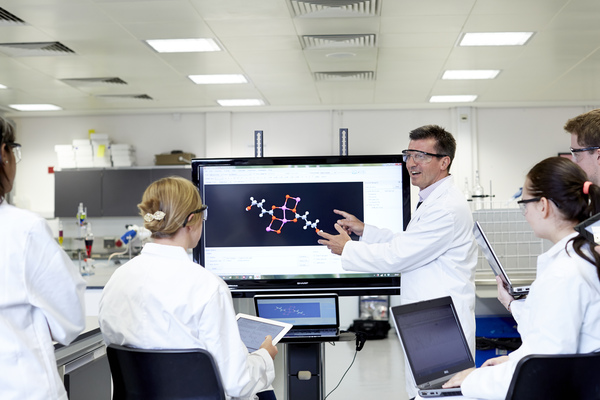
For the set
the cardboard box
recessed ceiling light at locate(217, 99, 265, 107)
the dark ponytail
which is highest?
recessed ceiling light at locate(217, 99, 265, 107)

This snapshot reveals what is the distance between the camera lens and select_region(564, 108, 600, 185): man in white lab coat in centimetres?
190

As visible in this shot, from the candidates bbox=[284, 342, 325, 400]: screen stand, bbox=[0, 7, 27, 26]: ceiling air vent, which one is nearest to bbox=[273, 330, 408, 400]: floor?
bbox=[284, 342, 325, 400]: screen stand

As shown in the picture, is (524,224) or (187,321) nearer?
(187,321)

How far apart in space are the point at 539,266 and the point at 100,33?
4012 mm

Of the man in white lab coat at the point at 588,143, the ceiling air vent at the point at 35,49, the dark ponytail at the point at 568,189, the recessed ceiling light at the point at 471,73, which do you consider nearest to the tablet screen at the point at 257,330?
the dark ponytail at the point at 568,189

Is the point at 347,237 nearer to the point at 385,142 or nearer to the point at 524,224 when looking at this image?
the point at 524,224

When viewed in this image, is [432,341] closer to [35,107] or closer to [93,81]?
[93,81]

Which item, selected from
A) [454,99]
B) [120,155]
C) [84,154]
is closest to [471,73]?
[454,99]

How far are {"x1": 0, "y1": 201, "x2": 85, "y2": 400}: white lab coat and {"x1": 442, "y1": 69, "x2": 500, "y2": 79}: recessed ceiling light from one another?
5147mm

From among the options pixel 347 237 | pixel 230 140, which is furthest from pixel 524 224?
pixel 230 140

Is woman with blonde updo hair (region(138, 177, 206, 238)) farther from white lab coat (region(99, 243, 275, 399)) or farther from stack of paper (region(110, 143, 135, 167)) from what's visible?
stack of paper (region(110, 143, 135, 167))

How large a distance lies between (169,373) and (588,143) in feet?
4.93

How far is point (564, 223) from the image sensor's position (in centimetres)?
141

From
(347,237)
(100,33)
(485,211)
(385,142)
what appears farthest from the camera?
(385,142)
